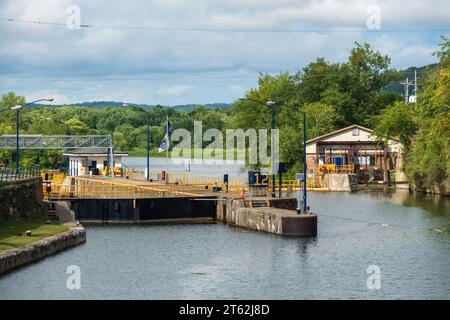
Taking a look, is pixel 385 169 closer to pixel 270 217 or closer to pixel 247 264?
pixel 270 217

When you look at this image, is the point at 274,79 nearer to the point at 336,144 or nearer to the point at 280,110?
the point at 280,110

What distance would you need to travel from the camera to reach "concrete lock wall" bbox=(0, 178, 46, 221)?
62.2m

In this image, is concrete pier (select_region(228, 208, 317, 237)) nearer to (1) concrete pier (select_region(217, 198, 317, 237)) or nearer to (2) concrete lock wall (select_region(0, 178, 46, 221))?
(1) concrete pier (select_region(217, 198, 317, 237))

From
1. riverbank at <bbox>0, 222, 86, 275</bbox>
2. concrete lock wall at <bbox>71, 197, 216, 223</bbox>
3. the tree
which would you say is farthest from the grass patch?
the tree

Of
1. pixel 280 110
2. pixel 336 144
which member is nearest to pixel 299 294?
pixel 336 144

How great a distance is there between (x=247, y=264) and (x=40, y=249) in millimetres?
11495

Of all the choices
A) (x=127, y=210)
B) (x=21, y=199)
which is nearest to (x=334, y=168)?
(x=127, y=210)

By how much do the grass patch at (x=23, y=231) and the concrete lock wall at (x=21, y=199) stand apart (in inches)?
25.0

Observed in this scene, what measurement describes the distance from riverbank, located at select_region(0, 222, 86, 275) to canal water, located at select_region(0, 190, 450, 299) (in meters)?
0.54

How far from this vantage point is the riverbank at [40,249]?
48.6 metres

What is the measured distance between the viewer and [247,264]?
5359 centimetres

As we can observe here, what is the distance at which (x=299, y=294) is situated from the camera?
45438mm
